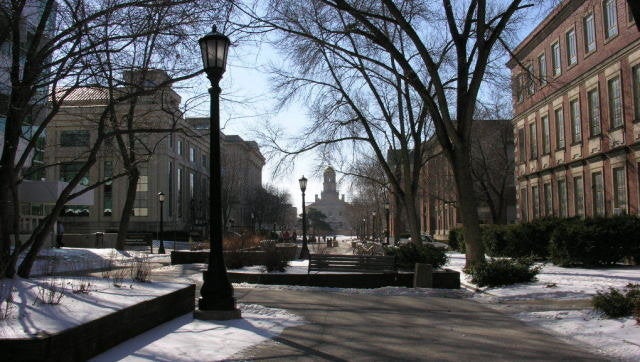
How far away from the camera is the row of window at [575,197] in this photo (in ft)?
90.6

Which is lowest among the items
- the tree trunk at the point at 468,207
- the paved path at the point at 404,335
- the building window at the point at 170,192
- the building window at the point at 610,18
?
the paved path at the point at 404,335

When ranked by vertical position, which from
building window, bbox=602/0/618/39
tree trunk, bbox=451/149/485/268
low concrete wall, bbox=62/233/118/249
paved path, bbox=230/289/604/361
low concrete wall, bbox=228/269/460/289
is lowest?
paved path, bbox=230/289/604/361

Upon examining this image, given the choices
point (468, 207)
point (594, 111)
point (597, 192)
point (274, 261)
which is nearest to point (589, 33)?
point (594, 111)

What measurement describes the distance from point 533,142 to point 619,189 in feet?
40.4

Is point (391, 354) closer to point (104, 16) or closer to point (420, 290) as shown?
point (420, 290)

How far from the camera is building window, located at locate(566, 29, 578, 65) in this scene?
105 ft

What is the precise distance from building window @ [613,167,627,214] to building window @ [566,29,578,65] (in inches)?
282

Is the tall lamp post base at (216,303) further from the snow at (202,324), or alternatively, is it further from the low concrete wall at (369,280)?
the low concrete wall at (369,280)

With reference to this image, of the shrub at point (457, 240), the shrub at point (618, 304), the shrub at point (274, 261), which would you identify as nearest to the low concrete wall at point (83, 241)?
the shrub at point (457, 240)

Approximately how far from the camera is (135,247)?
44594mm

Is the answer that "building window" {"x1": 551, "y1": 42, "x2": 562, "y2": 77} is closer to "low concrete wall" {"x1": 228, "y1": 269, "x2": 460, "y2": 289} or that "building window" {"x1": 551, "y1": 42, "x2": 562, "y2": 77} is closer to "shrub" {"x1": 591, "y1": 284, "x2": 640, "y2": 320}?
"low concrete wall" {"x1": 228, "y1": 269, "x2": 460, "y2": 289}

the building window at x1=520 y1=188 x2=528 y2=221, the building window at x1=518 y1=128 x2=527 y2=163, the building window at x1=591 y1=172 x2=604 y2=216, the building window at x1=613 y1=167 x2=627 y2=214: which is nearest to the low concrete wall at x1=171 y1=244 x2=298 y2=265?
the building window at x1=613 y1=167 x2=627 y2=214

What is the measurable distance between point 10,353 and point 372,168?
44.4 metres

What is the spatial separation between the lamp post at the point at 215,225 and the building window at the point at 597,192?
2449 cm
